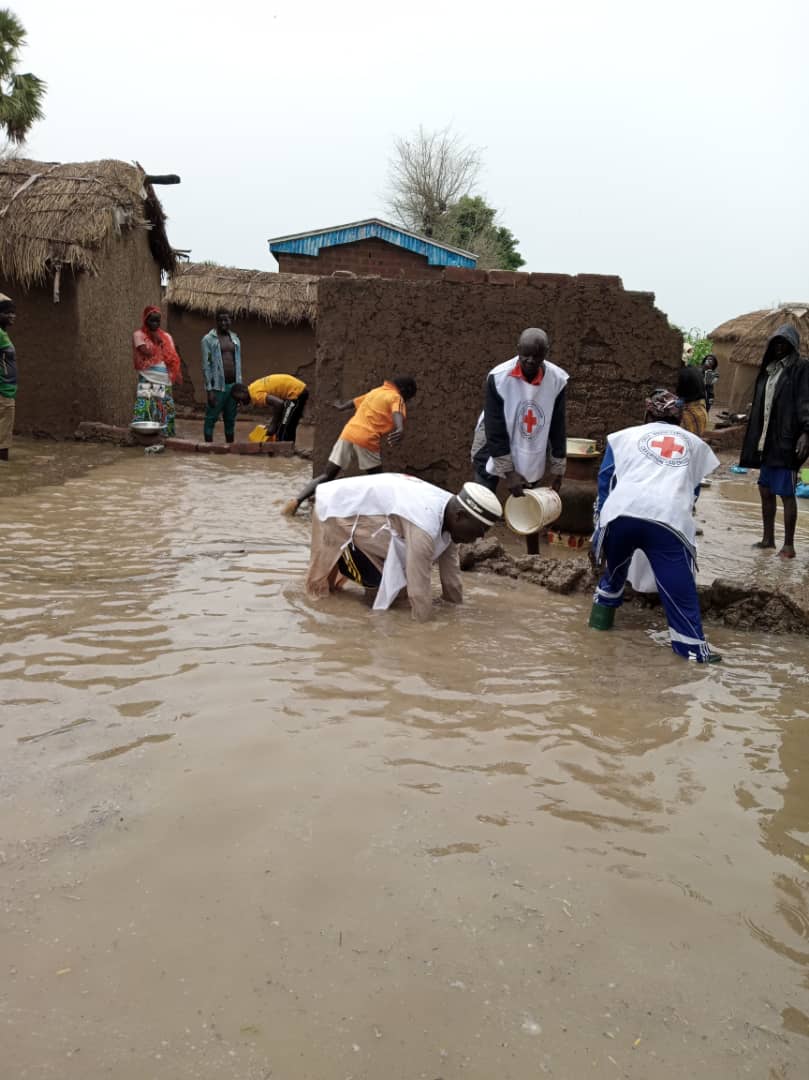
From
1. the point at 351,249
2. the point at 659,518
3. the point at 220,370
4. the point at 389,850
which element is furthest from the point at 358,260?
the point at 389,850

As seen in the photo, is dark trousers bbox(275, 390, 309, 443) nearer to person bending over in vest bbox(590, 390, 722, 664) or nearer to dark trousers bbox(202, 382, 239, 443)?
dark trousers bbox(202, 382, 239, 443)

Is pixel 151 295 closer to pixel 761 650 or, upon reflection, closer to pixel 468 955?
pixel 761 650

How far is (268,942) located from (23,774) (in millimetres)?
1019

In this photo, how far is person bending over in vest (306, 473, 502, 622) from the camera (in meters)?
4.36

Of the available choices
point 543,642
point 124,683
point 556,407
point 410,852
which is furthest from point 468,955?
point 556,407

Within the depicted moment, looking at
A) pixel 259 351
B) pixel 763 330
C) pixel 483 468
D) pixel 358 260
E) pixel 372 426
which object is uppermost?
pixel 358 260

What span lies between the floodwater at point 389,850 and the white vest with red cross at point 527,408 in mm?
1805

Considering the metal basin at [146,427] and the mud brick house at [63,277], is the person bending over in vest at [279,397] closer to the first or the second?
the metal basin at [146,427]

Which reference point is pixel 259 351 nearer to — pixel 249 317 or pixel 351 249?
pixel 249 317

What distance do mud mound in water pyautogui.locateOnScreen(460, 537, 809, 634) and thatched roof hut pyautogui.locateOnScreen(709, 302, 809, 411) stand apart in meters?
13.9

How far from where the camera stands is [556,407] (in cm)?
586

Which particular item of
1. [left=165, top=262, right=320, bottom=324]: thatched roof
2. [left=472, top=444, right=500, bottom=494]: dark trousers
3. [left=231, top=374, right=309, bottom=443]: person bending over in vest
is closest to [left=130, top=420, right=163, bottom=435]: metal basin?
[left=231, top=374, right=309, bottom=443]: person bending over in vest

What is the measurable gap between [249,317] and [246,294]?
1.27ft

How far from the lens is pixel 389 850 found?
7.61 ft
